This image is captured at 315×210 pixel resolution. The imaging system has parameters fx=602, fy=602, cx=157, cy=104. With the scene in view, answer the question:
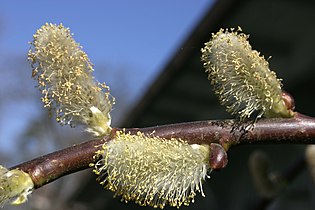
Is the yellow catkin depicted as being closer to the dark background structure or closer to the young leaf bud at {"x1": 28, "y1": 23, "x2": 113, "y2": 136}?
the young leaf bud at {"x1": 28, "y1": 23, "x2": 113, "y2": 136}

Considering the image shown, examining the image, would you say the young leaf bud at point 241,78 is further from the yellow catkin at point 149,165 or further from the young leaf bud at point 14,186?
the young leaf bud at point 14,186

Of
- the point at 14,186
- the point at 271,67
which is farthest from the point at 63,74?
the point at 271,67

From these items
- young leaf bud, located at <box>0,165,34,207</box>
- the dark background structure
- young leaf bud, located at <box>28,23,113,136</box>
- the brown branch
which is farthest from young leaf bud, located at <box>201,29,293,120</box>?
the dark background structure

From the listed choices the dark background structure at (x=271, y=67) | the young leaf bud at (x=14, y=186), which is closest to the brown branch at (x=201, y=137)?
the young leaf bud at (x=14, y=186)

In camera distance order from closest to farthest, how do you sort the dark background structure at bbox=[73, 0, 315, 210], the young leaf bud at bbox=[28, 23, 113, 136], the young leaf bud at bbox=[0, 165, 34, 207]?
the young leaf bud at bbox=[0, 165, 34, 207] < the young leaf bud at bbox=[28, 23, 113, 136] < the dark background structure at bbox=[73, 0, 315, 210]

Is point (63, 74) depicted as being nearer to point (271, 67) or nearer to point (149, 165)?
point (149, 165)

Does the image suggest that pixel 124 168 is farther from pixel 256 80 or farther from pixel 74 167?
pixel 256 80
